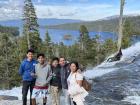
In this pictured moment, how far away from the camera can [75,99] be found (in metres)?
11.4

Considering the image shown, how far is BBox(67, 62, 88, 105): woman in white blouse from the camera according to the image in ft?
36.5

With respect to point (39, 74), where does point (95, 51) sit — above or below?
below

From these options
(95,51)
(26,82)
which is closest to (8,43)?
(95,51)

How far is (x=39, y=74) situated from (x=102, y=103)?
576 centimetres

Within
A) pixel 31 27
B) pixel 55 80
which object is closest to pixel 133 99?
pixel 55 80

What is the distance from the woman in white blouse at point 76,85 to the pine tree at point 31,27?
190 ft

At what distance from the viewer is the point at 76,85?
36.6ft

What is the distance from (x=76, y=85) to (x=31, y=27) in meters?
64.1

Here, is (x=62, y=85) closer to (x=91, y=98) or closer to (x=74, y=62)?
(x=74, y=62)

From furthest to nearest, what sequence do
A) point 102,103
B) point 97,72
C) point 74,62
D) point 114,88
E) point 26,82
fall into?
1. point 97,72
2. point 114,88
3. point 102,103
4. point 26,82
5. point 74,62

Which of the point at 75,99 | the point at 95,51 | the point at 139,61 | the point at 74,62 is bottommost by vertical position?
the point at 95,51

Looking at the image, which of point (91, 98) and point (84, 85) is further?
point (91, 98)

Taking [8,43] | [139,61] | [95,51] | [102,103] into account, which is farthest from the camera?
[95,51]

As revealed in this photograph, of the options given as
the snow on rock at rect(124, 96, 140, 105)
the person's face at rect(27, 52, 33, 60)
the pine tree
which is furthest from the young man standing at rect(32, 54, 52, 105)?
the pine tree
